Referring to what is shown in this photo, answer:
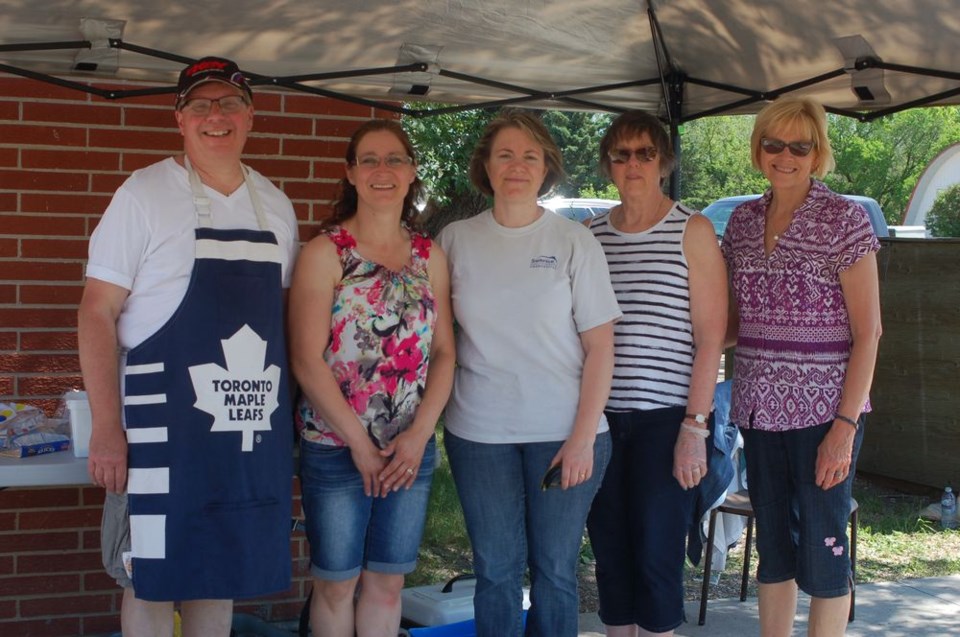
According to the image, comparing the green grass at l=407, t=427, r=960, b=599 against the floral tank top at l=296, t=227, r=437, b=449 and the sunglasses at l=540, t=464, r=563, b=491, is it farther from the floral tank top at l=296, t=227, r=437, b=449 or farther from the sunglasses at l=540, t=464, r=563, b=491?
the floral tank top at l=296, t=227, r=437, b=449

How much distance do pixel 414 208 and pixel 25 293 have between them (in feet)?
5.46

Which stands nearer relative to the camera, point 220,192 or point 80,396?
point 220,192

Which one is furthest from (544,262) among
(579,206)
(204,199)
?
(579,206)

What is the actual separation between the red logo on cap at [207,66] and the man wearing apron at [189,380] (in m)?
0.04

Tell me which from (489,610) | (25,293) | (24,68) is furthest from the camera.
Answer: (25,293)

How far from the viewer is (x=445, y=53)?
159 inches

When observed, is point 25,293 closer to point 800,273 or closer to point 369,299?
point 369,299

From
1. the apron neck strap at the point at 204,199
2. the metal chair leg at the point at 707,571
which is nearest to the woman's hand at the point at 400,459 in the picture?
the apron neck strap at the point at 204,199

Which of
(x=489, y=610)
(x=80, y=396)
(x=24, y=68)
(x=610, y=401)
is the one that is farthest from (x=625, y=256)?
(x=24, y=68)

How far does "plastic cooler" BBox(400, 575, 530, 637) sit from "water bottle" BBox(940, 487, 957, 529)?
3612mm

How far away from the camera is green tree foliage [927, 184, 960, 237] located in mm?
21719

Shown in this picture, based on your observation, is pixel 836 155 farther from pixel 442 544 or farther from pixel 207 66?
pixel 207 66

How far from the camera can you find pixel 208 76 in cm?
292

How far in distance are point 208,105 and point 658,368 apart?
149 cm
